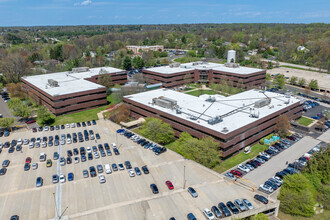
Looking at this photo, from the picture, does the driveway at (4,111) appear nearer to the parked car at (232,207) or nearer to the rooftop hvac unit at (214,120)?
the rooftop hvac unit at (214,120)

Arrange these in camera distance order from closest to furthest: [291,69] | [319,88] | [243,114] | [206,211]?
1. [206,211]
2. [243,114]
3. [319,88]
4. [291,69]

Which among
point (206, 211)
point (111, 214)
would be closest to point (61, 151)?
point (111, 214)

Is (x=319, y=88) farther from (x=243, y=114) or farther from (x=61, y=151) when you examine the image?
(x=61, y=151)

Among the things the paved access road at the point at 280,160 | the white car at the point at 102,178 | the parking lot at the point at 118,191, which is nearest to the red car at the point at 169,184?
the parking lot at the point at 118,191

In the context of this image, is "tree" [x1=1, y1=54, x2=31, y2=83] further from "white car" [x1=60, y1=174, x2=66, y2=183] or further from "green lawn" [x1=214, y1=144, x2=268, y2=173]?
"green lawn" [x1=214, y1=144, x2=268, y2=173]

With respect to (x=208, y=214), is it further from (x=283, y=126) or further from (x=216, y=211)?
(x=283, y=126)

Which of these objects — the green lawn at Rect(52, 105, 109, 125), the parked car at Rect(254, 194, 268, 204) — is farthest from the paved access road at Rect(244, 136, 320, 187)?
the green lawn at Rect(52, 105, 109, 125)

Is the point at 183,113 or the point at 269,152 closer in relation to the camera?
the point at 269,152
